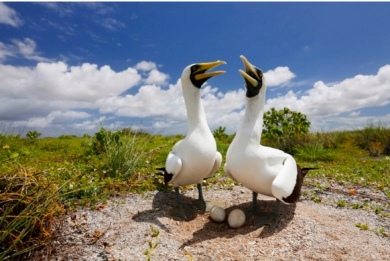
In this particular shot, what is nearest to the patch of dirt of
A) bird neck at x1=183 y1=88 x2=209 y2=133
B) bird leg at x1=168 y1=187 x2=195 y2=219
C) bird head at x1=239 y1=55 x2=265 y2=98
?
bird leg at x1=168 y1=187 x2=195 y2=219

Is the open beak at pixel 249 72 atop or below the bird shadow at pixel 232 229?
atop

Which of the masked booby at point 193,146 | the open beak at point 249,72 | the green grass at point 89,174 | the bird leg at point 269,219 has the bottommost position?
the bird leg at point 269,219

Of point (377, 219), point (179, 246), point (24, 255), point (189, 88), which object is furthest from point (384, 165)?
point (24, 255)

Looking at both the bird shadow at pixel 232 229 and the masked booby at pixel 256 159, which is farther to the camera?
the masked booby at pixel 256 159

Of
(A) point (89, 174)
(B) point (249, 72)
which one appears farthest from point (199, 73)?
(A) point (89, 174)

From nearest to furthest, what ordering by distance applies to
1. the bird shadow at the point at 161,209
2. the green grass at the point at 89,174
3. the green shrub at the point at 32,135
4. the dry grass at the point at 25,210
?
the dry grass at the point at 25,210, the green grass at the point at 89,174, the bird shadow at the point at 161,209, the green shrub at the point at 32,135

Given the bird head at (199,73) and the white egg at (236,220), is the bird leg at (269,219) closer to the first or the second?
the white egg at (236,220)

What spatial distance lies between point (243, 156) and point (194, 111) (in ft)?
3.42

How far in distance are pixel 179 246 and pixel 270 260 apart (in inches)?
39.3

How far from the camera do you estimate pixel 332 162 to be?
10859mm

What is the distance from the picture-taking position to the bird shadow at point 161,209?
14.2 ft

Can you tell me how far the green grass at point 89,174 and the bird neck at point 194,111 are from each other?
1690mm

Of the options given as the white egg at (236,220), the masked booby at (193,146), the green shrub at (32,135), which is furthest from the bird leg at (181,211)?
the green shrub at (32,135)

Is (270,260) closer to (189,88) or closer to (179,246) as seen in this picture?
(179,246)
